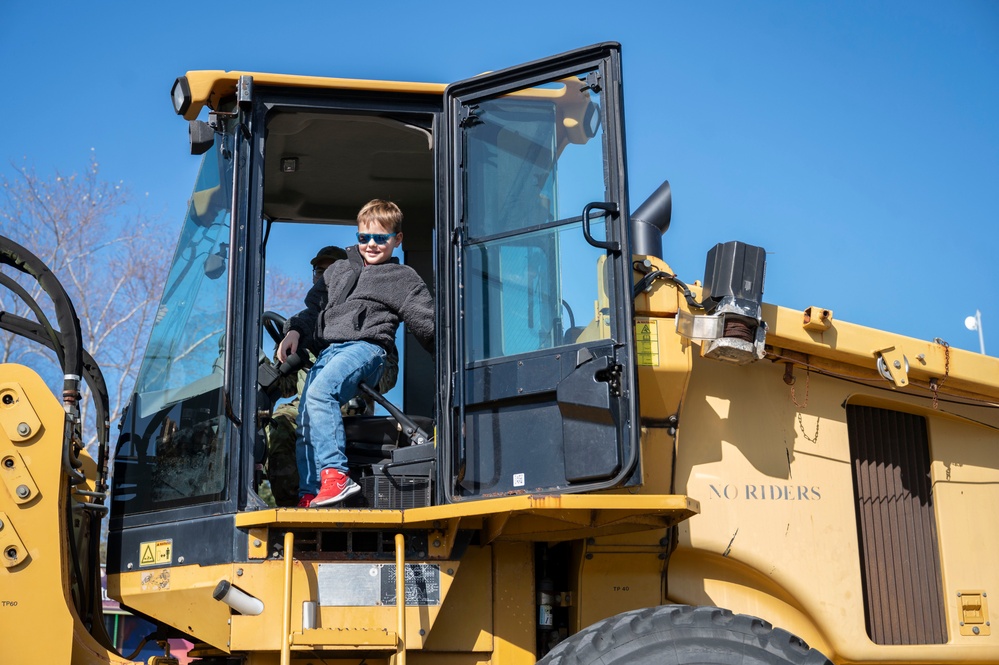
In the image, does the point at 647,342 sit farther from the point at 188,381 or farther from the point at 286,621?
Result: the point at 188,381

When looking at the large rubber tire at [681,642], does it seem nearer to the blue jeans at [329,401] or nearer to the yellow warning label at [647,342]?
the yellow warning label at [647,342]

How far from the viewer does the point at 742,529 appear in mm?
4391

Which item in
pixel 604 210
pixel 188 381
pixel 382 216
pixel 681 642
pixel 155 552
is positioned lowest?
pixel 681 642

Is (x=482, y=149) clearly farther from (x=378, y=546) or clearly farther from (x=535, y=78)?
(x=378, y=546)

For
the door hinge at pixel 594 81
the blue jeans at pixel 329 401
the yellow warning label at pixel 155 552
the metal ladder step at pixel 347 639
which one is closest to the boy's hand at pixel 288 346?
the blue jeans at pixel 329 401

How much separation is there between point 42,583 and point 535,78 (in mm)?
2571

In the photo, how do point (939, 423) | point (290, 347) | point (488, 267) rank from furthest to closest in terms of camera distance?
point (939, 423) < point (290, 347) < point (488, 267)

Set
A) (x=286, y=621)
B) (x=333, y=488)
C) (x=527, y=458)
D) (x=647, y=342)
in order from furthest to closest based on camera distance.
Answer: (x=647, y=342)
(x=333, y=488)
(x=527, y=458)
(x=286, y=621)

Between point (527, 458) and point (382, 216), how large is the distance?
1.36 metres

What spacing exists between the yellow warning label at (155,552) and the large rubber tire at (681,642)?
1.48 metres

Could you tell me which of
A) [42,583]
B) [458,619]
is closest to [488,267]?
[458,619]

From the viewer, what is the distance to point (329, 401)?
430 cm

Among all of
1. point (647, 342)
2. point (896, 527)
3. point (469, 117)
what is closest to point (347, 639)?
point (647, 342)

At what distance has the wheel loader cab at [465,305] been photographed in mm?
3977
